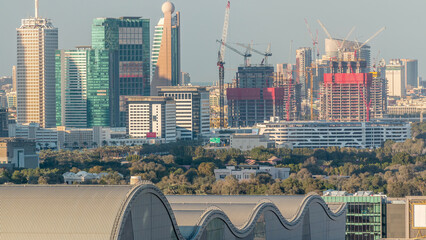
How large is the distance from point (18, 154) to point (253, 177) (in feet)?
128

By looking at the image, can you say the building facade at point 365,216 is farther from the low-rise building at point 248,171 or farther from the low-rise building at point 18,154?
the low-rise building at point 18,154

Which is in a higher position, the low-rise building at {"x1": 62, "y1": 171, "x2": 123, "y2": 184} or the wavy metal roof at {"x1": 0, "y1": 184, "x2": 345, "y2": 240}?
the wavy metal roof at {"x1": 0, "y1": 184, "x2": 345, "y2": 240}

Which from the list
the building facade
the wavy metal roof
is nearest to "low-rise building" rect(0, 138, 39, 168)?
the building facade

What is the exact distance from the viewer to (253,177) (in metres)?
129

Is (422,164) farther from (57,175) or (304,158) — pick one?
(57,175)

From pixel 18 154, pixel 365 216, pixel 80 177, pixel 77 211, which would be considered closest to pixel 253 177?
pixel 80 177

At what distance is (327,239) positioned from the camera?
72625 mm

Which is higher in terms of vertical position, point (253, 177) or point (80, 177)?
point (80, 177)

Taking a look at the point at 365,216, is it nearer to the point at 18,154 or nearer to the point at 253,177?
the point at 253,177

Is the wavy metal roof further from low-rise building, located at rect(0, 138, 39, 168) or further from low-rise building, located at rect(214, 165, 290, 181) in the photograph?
low-rise building, located at rect(0, 138, 39, 168)

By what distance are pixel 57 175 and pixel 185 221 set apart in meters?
70.8

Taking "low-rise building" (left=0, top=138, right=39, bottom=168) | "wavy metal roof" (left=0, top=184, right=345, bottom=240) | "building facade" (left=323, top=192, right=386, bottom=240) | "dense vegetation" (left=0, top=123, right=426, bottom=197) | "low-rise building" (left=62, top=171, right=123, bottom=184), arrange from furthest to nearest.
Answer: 1. "low-rise building" (left=0, top=138, right=39, bottom=168)
2. "low-rise building" (left=62, top=171, right=123, bottom=184)
3. "dense vegetation" (left=0, top=123, right=426, bottom=197)
4. "building facade" (left=323, top=192, right=386, bottom=240)
5. "wavy metal roof" (left=0, top=184, right=345, bottom=240)

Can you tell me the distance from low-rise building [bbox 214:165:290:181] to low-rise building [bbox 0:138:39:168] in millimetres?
25013

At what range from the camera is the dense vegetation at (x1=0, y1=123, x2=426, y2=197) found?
354ft
